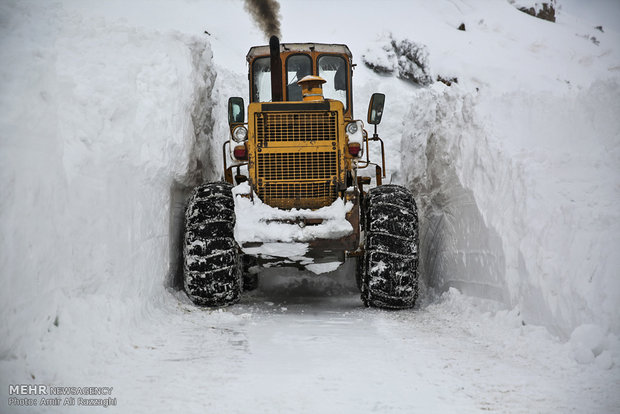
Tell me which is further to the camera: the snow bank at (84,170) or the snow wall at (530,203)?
the snow wall at (530,203)

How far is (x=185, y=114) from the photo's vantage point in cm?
762

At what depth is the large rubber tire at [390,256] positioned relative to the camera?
6609 mm

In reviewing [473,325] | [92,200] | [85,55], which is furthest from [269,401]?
[85,55]

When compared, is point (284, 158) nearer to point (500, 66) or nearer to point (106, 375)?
point (106, 375)

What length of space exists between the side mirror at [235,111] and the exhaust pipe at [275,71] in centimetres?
50

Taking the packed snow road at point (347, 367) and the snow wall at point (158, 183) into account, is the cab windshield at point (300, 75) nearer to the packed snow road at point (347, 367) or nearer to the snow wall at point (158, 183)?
the snow wall at point (158, 183)

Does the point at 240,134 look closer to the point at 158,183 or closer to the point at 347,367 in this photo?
the point at 158,183

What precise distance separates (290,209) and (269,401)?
3.25m

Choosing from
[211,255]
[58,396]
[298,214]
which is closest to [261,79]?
[298,214]

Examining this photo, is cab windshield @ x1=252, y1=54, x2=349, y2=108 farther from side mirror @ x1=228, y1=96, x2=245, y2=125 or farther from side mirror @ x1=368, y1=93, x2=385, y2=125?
side mirror @ x1=368, y1=93, x2=385, y2=125

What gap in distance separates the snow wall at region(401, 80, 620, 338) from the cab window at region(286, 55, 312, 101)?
223 centimetres

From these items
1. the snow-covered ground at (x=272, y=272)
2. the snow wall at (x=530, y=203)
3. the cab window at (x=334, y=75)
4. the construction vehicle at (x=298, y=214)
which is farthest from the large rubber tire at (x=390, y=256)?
the cab window at (x=334, y=75)

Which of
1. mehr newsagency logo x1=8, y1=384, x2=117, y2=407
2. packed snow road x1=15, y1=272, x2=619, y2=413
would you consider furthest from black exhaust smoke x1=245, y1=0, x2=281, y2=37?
mehr newsagency logo x1=8, y1=384, x2=117, y2=407

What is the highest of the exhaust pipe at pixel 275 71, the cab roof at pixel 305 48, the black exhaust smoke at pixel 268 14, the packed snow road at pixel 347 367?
the black exhaust smoke at pixel 268 14
